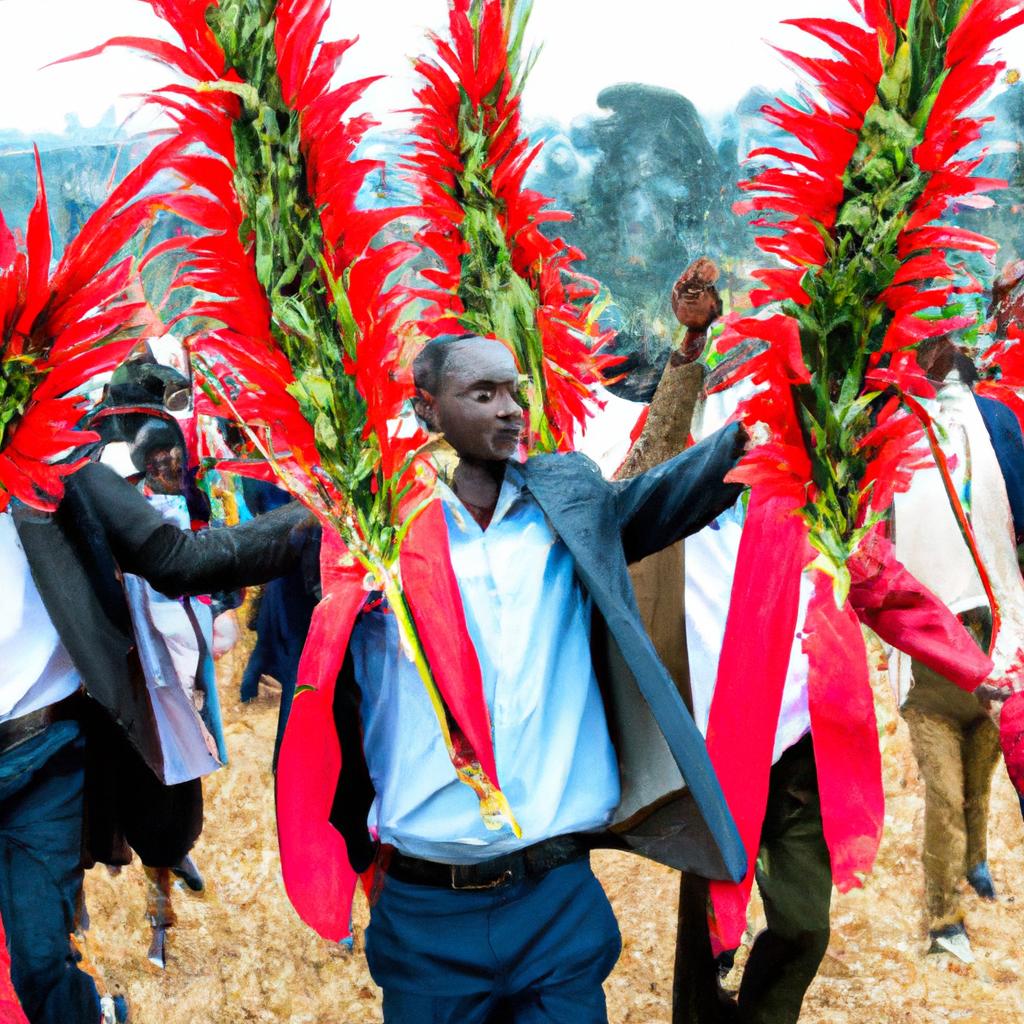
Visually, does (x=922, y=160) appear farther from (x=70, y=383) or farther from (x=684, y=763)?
(x=70, y=383)

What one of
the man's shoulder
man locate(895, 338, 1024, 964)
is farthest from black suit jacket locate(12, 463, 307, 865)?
man locate(895, 338, 1024, 964)

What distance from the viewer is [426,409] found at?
2.66 meters

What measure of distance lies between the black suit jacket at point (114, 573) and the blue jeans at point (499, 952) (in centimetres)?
73

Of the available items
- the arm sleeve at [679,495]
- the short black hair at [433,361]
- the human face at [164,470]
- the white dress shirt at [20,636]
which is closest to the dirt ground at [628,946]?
the human face at [164,470]

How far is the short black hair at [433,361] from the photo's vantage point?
8.57 ft

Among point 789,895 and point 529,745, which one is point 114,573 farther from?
point 789,895

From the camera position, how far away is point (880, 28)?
6.93 ft

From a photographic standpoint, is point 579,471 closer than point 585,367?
Yes

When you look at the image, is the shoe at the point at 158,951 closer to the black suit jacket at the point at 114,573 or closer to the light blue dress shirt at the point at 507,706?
the black suit jacket at the point at 114,573

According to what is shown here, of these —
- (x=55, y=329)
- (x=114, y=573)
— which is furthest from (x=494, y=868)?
(x=55, y=329)

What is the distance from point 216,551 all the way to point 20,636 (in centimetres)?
61

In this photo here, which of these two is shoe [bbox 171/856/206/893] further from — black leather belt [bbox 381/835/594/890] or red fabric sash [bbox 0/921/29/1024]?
black leather belt [bbox 381/835/594/890]

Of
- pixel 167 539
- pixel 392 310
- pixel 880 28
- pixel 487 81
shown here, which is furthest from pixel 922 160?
pixel 167 539

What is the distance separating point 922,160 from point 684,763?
1118mm
